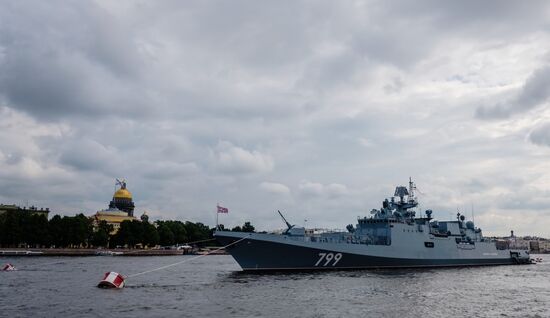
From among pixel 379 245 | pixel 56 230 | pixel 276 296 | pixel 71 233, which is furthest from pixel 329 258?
pixel 56 230

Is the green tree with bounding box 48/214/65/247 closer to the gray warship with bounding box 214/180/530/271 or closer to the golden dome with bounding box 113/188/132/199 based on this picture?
the golden dome with bounding box 113/188/132/199

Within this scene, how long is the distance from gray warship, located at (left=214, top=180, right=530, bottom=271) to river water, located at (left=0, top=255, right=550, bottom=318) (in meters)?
2.30

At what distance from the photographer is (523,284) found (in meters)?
46.2

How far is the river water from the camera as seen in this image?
2720cm

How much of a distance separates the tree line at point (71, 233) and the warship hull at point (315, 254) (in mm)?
47610

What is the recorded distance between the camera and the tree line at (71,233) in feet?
319

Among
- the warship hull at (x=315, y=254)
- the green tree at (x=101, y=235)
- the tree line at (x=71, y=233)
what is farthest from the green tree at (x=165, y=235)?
the warship hull at (x=315, y=254)

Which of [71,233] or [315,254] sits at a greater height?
[71,233]

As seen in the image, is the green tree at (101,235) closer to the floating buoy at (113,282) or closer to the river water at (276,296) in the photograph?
the river water at (276,296)

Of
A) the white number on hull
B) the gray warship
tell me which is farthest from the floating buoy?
the white number on hull

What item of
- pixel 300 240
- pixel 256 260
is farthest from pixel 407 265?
pixel 256 260

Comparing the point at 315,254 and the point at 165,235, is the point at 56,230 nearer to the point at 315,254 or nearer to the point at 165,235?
the point at 165,235

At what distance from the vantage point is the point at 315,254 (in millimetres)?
47562

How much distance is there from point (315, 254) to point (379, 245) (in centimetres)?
893
